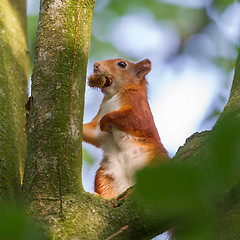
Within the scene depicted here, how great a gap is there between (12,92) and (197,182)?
2377 millimetres

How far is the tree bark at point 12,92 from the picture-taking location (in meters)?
2.09

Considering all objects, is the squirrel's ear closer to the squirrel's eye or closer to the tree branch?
Answer: the squirrel's eye

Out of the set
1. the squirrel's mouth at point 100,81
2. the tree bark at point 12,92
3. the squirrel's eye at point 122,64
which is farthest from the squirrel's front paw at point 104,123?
the squirrel's eye at point 122,64

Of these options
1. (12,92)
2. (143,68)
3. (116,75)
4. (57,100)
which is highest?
(143,68)

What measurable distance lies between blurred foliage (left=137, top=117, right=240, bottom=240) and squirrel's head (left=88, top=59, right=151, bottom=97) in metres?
3.00

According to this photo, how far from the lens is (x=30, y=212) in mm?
1556

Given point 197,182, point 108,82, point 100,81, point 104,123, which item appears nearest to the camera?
point 197,182

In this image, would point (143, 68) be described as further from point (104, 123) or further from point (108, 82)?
point (104, 123)

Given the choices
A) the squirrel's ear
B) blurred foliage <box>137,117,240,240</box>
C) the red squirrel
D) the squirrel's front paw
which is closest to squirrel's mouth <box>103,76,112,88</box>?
the red squirrel

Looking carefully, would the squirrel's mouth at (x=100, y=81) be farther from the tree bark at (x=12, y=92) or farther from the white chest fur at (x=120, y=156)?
the tree bark at (x=12, y=92)

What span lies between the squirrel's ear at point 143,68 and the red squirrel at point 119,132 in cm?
26

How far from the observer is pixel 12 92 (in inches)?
105

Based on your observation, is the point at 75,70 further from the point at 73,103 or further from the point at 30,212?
the point at 30,212

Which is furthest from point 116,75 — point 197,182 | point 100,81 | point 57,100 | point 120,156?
point 197,182
